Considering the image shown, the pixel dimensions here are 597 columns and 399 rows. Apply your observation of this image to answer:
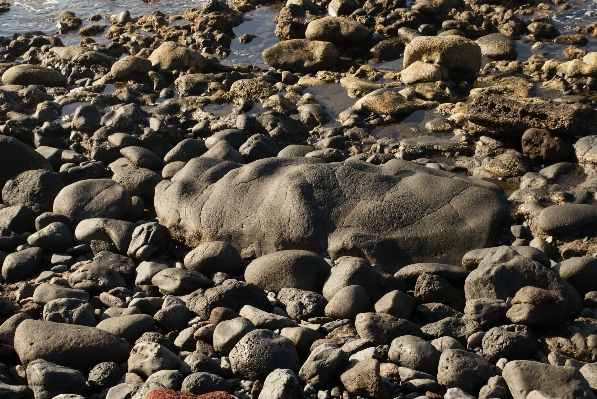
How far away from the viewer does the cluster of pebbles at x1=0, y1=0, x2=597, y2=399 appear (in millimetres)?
5027

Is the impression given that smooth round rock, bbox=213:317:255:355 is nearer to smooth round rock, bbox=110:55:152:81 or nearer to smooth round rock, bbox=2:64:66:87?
smooth round rock, bbox=110:55:152:81

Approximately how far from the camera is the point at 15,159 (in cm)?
873

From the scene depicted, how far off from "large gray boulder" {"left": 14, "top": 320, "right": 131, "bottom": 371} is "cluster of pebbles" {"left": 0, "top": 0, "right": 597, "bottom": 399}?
16 millimetres

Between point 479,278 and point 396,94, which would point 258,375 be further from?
point 396,94

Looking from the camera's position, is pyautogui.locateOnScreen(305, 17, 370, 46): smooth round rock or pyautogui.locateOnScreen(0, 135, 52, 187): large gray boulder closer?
pyautogui.locateOnScreen(0, 135, 52, 187): large gray boulder

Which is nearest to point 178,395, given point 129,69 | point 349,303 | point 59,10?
point 349,303

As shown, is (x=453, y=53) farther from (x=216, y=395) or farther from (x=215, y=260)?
(x=216, y=395)

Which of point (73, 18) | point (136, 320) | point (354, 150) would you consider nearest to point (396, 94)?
point (354, 150)

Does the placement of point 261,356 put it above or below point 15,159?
above

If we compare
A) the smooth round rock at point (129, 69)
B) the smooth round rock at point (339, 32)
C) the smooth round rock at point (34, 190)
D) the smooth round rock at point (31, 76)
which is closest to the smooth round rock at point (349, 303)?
the smooth round rock at point (34, 190)

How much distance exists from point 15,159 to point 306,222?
157 inches

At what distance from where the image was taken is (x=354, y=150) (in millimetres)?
9406

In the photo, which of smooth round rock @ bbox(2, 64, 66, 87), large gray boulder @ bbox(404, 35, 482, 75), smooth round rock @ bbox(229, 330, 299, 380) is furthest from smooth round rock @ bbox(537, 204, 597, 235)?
smooth round rock @ bbox(2, 64, 66, 87)

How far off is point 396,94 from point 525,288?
5.70m
